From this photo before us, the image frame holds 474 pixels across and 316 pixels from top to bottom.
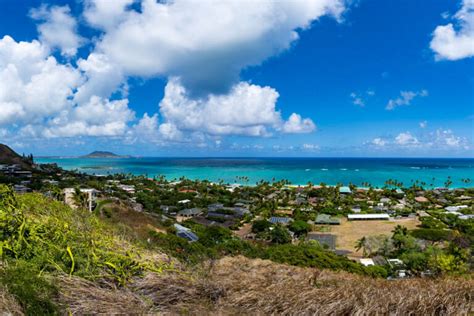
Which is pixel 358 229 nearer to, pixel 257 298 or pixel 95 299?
pixel 257 298

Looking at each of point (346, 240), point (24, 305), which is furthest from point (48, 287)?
point (346, 240)

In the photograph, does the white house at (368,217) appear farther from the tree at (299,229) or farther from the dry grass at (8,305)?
the dry grass at (8,305)

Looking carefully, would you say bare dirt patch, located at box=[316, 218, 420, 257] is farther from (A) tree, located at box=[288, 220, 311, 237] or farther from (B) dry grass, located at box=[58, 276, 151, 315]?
(B) dry grass, located at box=[58, 276, 151, 315]

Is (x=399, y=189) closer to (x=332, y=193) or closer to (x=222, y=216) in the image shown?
(x=332, y=193)

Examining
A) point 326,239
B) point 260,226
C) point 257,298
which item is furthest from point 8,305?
point 260,226

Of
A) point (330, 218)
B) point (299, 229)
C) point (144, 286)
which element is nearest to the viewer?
point (144, 286)

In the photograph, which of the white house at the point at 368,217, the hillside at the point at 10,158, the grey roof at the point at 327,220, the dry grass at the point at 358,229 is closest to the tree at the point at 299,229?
the dry grass at the point at 358,229
